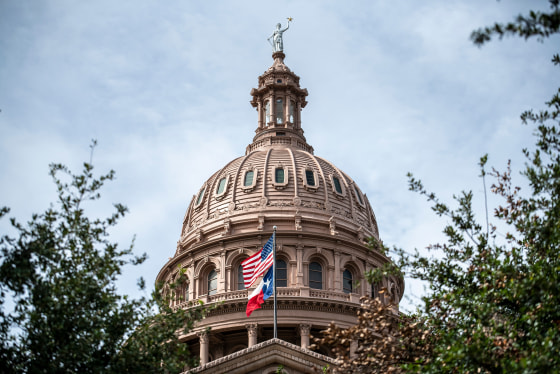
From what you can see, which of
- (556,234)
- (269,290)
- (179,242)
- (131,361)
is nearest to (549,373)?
(556,234)

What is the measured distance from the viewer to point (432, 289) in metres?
27.1

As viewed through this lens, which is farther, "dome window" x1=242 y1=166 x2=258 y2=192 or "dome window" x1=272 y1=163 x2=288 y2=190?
"dome window" x1=242 y1=166 x2=258 y2=192

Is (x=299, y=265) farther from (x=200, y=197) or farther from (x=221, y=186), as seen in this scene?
(x=200, y=197)

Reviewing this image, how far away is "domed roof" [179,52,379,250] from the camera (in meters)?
65.2

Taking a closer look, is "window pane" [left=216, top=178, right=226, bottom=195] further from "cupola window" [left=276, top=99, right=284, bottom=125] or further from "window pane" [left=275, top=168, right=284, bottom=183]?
"cupola window" [left=276, top=99, right=284, bottom=125]

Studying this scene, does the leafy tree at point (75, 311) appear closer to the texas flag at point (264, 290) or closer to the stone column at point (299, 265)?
the texas flag at point (264, 290)

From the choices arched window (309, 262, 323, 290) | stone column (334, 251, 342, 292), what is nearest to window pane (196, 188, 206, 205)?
arched window (309, 262, 323, 290)

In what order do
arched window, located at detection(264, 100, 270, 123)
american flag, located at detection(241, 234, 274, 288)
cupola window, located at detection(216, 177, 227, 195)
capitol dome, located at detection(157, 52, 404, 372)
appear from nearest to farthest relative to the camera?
american flag, located at detection(241, 234, 274, 288), capitol dome, located at detection(157, 52, 404, 372), cupola window, located at detection(216, 177, 227, 195), arched window, located at detection(264, 100, 270, 123)

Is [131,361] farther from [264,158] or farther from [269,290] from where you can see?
[264,158]

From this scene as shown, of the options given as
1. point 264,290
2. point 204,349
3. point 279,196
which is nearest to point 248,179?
point 279,196

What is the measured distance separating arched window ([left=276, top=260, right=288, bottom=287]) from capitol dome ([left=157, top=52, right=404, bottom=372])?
7cm

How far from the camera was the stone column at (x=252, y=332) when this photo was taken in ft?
187

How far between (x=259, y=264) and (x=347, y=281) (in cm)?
1475

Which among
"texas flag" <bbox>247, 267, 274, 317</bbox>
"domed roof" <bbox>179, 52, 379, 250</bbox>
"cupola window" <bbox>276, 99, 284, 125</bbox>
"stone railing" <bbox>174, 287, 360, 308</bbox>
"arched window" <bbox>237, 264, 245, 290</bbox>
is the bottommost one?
"texas flag" <bbox>247, 267, 274, 317</bbox>
